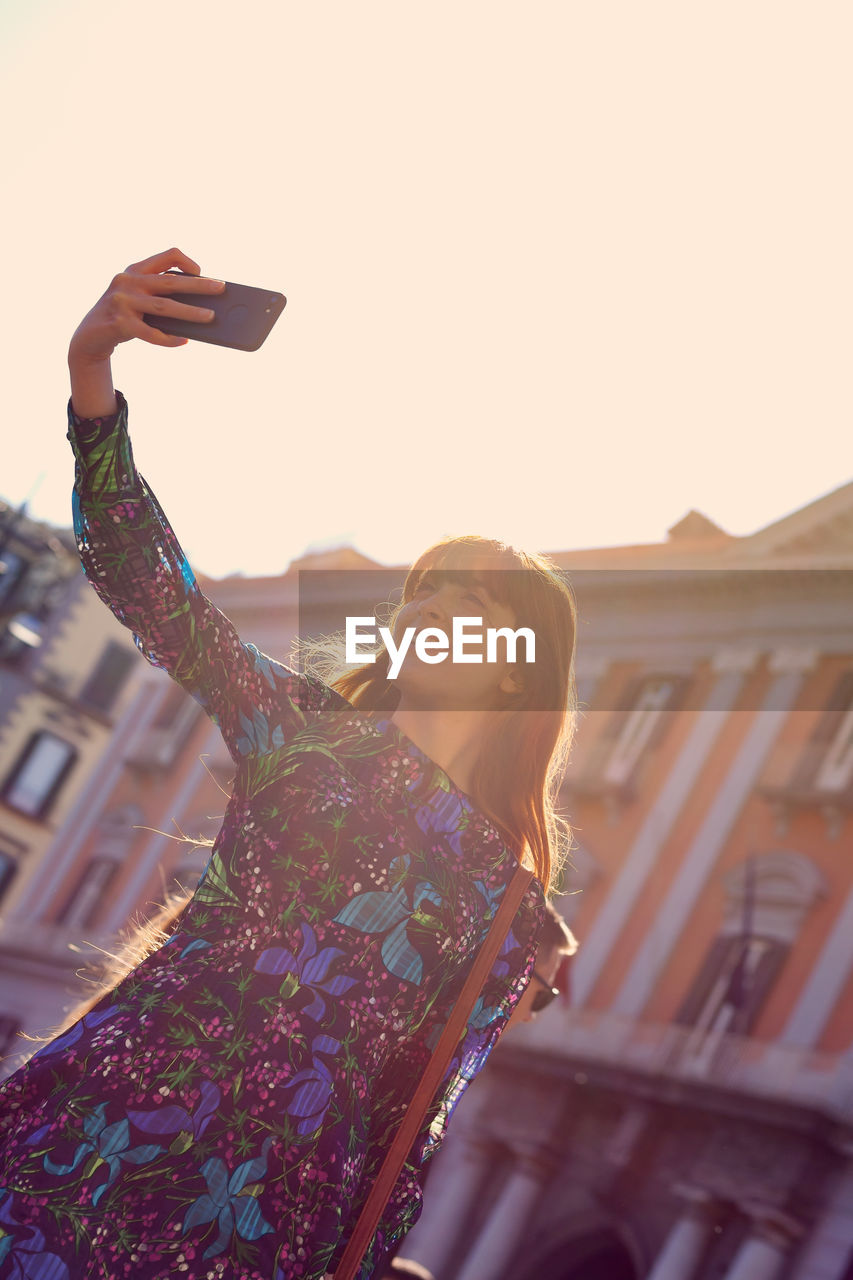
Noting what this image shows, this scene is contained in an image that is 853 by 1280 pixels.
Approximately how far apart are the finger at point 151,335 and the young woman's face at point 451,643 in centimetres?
68

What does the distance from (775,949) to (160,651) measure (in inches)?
656

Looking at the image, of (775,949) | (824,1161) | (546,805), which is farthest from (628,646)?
(546,805)

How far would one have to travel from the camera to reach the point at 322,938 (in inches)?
91.5

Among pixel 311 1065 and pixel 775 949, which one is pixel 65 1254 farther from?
pixel 775 949

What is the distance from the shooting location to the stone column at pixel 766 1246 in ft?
51.2

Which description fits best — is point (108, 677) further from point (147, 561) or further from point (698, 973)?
point (147, 561)

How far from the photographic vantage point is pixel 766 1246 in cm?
1577

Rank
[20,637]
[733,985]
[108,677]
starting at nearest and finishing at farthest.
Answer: [733,985] → [20,637] → [108,677]

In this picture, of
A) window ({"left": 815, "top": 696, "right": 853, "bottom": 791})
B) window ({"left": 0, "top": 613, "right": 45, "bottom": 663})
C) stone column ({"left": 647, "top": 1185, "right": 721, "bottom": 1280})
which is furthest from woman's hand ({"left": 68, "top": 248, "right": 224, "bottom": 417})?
window ({"left": 0, "top": 613, "right": 45, "bottom": 663})

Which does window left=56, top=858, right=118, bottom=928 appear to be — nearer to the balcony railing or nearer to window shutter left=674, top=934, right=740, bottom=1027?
the balcony railing

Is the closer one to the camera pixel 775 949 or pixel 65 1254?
pixel 65 1254

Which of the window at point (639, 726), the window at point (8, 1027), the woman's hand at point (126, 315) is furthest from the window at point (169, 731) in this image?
the woman's hand at point (126, 315)

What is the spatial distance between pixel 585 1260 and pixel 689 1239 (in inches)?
73.1

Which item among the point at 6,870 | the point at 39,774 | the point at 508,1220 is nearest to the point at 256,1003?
the point at 508,1220
